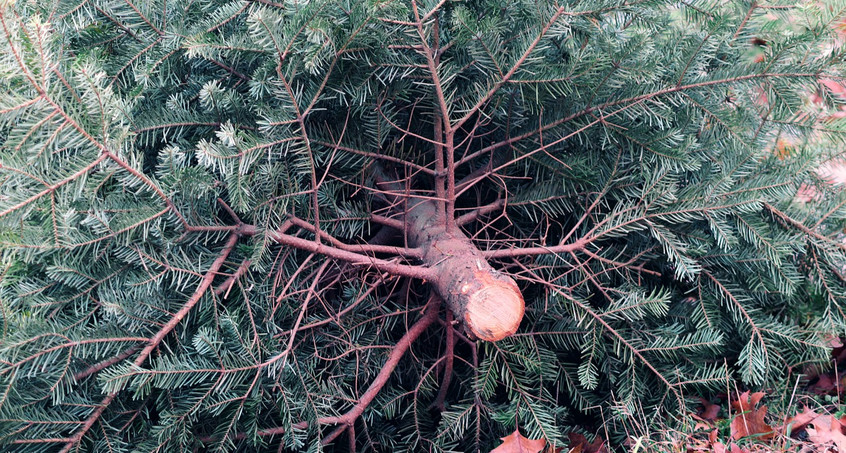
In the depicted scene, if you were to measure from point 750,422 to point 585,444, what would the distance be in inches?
17.8

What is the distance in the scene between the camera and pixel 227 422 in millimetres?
1484

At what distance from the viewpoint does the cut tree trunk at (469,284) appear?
52.6 inches

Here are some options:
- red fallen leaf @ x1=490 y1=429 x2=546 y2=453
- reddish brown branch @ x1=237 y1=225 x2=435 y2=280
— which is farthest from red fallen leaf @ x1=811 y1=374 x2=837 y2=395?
reddish brown branch @ x1=237 y1=225 x2=435 y2=280

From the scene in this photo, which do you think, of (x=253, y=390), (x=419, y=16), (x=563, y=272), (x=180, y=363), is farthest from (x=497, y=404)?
(x=419, y=16)

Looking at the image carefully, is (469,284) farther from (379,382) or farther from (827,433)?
(827,433)

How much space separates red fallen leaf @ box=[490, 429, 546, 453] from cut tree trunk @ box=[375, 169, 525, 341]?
14.5 inches

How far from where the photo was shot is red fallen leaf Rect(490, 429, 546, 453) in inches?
60.5

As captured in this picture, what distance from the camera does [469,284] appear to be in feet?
4.49

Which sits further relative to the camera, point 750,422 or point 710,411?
point 710,411

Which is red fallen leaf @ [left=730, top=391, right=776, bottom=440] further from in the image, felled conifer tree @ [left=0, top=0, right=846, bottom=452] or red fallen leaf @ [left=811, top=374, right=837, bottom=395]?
red fallen leaf @ [left=811, top=374, right=837, bottom=395]

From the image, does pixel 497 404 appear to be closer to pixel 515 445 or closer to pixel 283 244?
pixel 515 445

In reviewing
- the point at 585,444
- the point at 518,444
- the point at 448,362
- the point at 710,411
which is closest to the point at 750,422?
the point at 710,411

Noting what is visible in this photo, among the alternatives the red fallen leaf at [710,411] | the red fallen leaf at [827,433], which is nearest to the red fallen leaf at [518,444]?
the red fallen leaf at [710,411]

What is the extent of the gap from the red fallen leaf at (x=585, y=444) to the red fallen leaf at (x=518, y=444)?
8.3 inches
